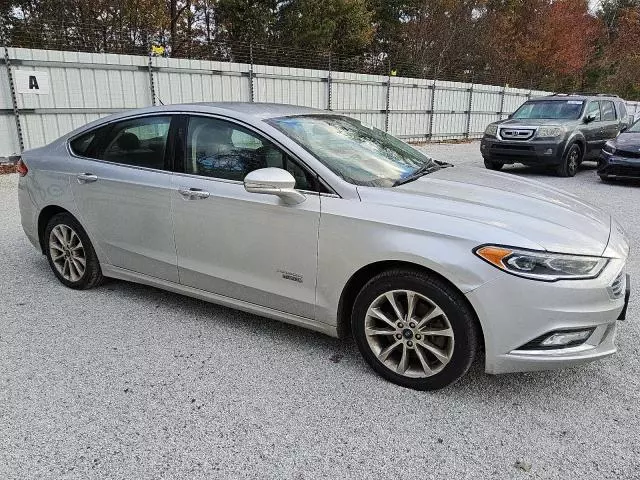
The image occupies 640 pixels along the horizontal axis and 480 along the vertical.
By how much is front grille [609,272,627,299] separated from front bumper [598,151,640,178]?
26.7 ft

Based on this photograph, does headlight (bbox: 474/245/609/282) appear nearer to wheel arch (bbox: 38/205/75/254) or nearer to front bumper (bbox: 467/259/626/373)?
front bumper (bbox: 467/259/626/373)

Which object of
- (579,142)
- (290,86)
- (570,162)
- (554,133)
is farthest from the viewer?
(290,86)

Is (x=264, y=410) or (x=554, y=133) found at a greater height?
(x=554, y=133)

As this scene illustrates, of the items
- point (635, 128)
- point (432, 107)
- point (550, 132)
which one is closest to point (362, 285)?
point (550, 132)

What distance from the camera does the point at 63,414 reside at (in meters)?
2.52

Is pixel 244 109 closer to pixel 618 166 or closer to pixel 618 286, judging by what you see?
pixel 618 286

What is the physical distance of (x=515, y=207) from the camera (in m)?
2.79

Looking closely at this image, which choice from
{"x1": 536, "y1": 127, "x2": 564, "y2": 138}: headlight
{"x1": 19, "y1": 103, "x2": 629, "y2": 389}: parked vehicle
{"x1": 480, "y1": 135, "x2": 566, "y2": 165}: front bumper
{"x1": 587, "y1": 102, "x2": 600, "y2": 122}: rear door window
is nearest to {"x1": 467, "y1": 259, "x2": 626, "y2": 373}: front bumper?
{"x1": 19, "y1": 103, "x2": 629, "y2": 389}: parked vehicle

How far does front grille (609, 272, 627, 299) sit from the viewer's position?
251 cm

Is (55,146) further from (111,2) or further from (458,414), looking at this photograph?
(111,2)

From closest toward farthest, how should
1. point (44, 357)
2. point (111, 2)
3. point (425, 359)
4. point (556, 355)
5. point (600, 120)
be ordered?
1. point (556, 355)
2. point (425, 359)
3. point (44, 357)
4. point (600, 120)
5. point (111, 2)

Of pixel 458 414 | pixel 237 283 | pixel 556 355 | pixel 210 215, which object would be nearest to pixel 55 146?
pixel 210 215

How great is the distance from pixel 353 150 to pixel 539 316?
1.55 m

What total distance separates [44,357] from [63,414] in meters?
0.69
